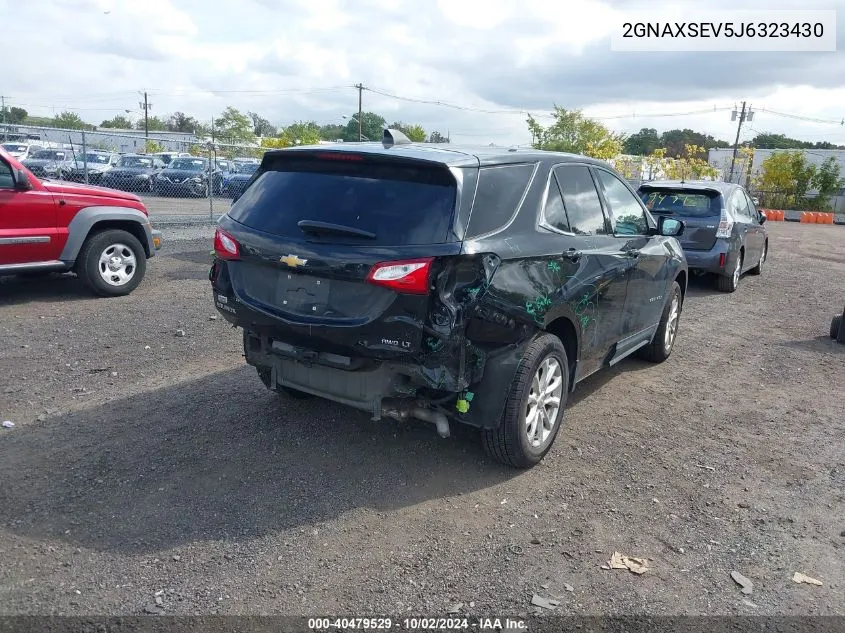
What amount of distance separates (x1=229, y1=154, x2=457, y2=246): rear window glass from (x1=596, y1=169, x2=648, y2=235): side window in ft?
6.68

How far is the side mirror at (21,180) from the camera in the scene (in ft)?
24.2

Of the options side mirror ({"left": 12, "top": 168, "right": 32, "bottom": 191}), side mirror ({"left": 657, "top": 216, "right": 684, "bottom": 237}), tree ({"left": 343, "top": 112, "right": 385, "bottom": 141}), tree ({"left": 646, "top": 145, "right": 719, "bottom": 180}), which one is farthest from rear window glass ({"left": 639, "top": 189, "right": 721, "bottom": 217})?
tree ({"left": 343, "top": 112, "right": 385, "bottom": 141})

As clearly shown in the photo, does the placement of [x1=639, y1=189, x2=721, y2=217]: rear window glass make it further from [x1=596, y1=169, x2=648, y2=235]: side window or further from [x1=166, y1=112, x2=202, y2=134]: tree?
[x1=166, y1=112, x2=202, y2=134]: tree

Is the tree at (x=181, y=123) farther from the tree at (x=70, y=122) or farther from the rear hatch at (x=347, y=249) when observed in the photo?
the rear hatch at (x=347, y=249)

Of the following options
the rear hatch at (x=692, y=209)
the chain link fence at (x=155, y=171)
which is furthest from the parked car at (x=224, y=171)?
the rear hatch at (x=692, y=209)

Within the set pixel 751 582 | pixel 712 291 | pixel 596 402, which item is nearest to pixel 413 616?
pixel 751 582

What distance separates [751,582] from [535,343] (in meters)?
1.60

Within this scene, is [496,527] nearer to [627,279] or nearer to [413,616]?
[413,616]

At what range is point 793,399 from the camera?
5898 mm

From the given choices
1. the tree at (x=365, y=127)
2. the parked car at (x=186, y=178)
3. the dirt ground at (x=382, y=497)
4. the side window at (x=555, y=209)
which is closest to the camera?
the dirt ground at (x=382, y=497)

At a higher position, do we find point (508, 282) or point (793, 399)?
point (508, 282)

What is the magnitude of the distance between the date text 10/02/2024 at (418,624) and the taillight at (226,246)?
215cm

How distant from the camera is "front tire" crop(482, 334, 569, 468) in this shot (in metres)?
3.96

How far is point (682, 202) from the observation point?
10.6 meters
